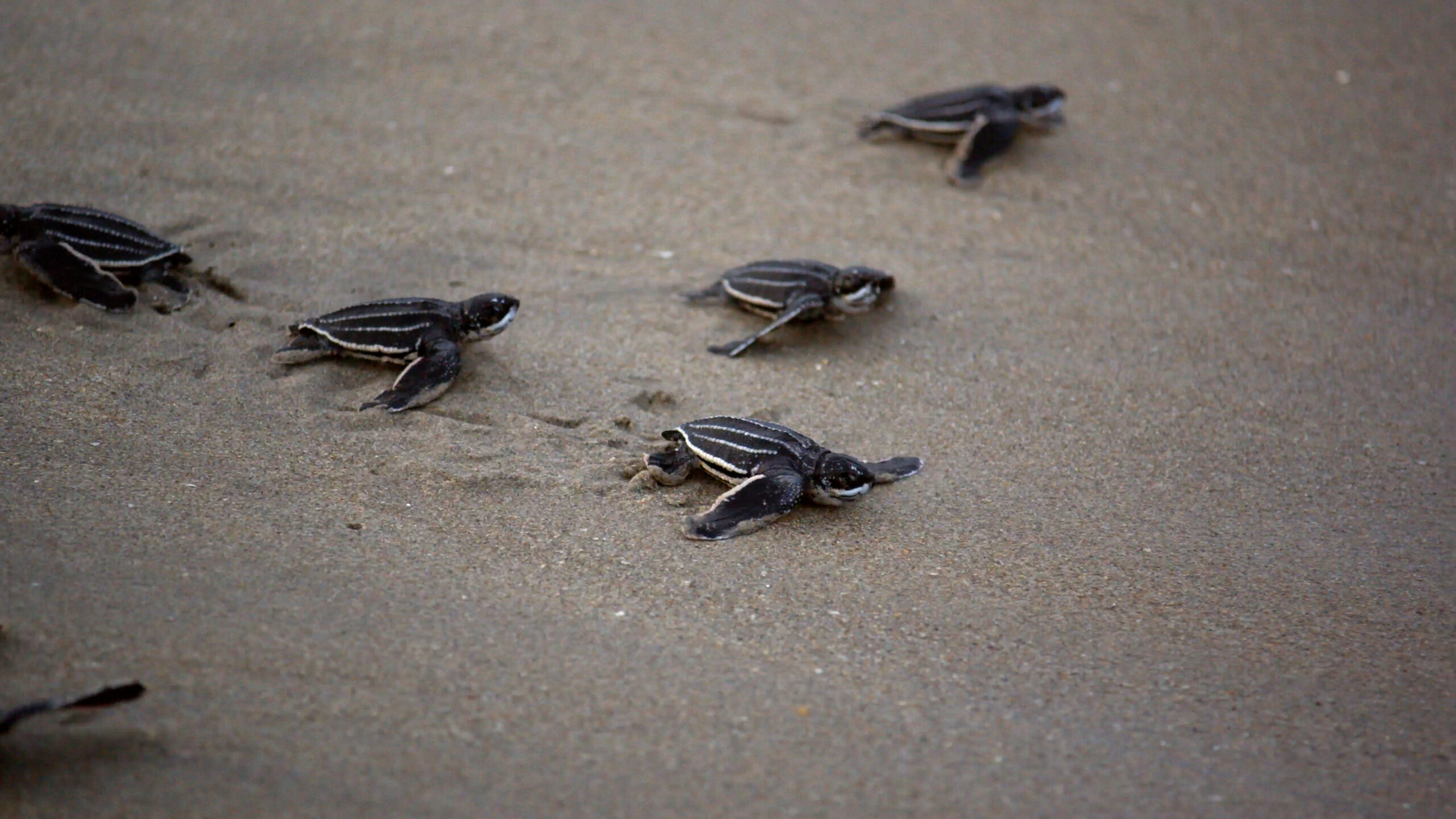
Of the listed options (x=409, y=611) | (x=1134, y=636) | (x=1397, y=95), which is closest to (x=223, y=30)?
(x=409, y=611)

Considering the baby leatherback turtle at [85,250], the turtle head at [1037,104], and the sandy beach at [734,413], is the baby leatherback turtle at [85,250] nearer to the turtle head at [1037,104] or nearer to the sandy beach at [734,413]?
the sandy beach at [734,413]

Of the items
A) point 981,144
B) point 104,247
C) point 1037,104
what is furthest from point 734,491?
point 1037,104

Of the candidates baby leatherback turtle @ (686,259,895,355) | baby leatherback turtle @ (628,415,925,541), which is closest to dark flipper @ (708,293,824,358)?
baby leatherback turtle @ (686,259,895,355)

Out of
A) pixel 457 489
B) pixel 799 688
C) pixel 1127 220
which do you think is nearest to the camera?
pixel 799 688

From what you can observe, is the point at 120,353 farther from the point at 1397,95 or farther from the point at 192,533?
the point at 1397,95

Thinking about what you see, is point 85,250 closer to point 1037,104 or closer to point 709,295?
point 709,295

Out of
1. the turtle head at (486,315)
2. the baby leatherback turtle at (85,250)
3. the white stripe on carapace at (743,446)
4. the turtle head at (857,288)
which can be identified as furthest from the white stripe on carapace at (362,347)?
the turtle head at (857,288)

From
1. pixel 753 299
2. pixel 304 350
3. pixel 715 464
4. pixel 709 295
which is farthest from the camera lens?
pixel 709 295
